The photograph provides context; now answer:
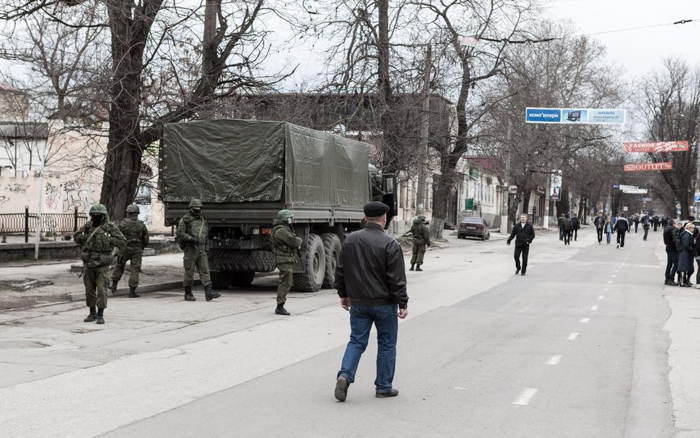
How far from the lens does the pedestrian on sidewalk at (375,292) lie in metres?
7.11

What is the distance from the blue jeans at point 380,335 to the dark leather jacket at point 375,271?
0.25 ft

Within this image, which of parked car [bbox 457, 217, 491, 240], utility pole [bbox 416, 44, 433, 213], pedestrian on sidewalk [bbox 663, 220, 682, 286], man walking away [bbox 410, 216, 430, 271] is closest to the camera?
pedestrian on sidewalk [bbox 663, 220, 682, 286]

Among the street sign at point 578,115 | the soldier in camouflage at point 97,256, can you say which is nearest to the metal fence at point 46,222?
the soldier in camouflage at point 97,256

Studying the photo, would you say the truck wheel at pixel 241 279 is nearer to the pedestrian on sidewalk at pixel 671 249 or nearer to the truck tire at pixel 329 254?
the truck tire at pixel 329 254

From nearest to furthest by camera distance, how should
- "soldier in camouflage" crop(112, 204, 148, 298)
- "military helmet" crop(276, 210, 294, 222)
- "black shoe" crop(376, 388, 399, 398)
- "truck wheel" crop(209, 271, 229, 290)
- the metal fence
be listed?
"black shoe" crop(376, 388, 399, 398) < "military helmet" crop(276, 210, 294, 222) < "soldier in camouflage" crop(112, 204, 148, 298) < "truck wheel" crop(209, 271, 229, 290) < the metal fence

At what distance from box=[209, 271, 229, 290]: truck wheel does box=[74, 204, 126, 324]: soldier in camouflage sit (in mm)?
5307

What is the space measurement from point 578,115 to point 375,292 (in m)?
32.3

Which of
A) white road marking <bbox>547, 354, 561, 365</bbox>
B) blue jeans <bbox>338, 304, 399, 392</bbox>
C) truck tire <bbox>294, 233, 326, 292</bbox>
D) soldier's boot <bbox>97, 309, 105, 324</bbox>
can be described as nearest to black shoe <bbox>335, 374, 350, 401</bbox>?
blue jeans <bbox>338, 304, 399, 392</bbox>

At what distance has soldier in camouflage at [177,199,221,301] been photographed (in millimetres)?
14820

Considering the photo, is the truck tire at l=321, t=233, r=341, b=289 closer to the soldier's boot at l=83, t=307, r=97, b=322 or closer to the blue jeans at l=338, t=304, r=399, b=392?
the soldier's boot at l=83, t=307, r=97, b=322

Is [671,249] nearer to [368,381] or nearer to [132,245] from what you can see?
[132,245]

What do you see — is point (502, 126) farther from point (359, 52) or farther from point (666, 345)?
point (666, 345)

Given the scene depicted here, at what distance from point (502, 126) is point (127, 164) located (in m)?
33.8

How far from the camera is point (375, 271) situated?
715cm
